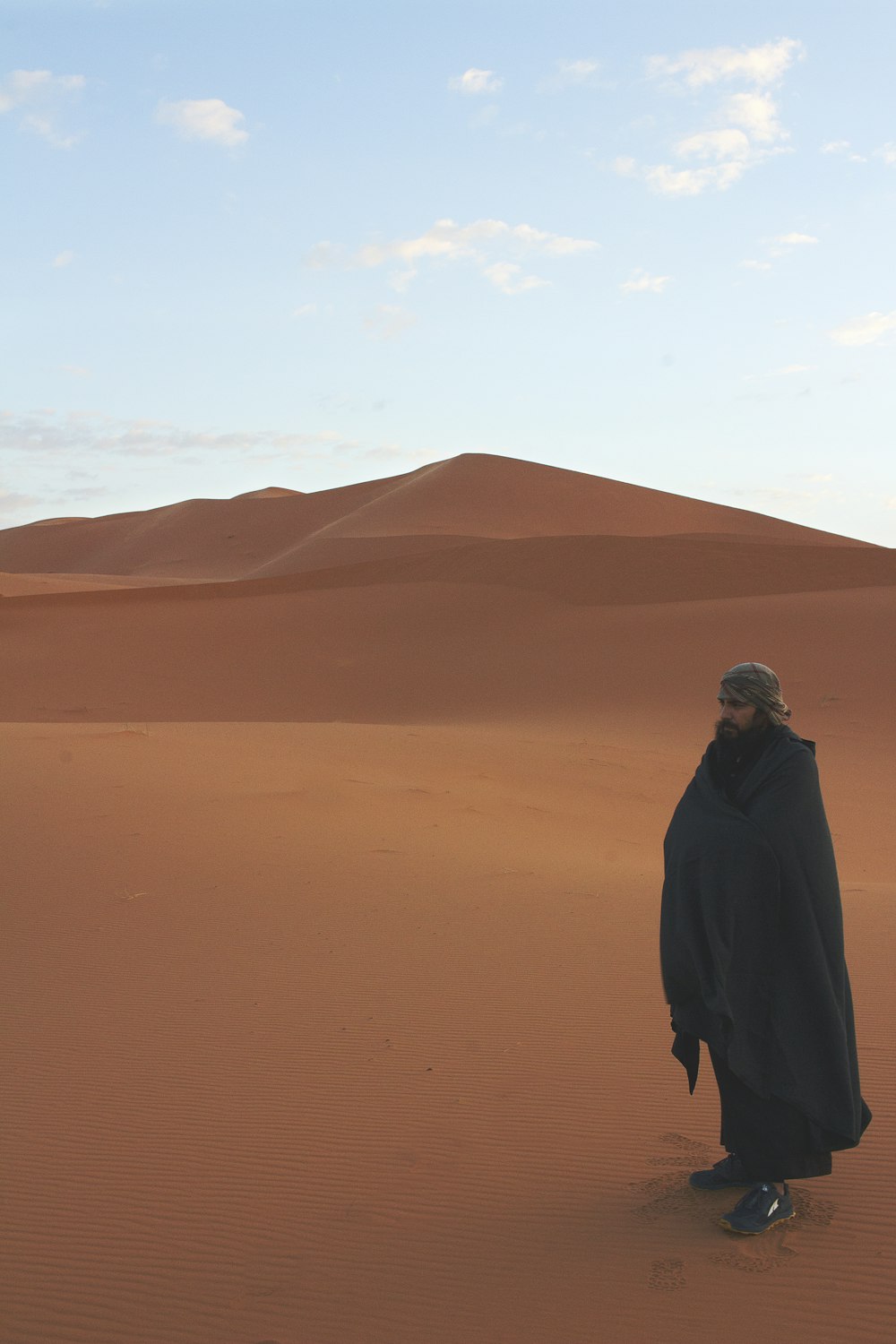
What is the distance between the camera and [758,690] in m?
3.67

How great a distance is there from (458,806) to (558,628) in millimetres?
16013

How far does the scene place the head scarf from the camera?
3.67 m

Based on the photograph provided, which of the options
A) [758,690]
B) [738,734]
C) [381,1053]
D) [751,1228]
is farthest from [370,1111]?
[758,690]

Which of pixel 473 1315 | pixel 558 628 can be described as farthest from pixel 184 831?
pixel 558 628

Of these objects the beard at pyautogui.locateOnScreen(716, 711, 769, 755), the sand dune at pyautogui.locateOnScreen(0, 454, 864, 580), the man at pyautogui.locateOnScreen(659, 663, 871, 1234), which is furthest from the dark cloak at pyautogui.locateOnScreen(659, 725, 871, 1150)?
the sand dune at pyautogui.locateOnScreen(0, 454, 864, 580)

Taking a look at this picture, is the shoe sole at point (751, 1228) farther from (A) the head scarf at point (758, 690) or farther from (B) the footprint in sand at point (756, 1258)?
(A) the head scarf at point (758, 690)

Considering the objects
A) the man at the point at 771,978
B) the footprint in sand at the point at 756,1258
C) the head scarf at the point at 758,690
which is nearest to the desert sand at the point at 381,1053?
the footprint in sand at the point at 756,1258

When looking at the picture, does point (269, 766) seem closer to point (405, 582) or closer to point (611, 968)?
point (611, 968)

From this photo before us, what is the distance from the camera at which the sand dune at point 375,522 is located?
60906 mm

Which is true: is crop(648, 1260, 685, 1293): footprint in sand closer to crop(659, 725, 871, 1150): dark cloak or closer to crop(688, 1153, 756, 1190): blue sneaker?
crop(688, 1153, 756, 1190): blue sneaker

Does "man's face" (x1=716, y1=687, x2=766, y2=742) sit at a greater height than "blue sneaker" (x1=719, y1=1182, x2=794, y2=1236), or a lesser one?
greater

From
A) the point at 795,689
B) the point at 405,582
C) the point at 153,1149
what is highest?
the point at 405,582

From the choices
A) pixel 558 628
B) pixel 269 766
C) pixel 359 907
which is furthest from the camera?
pixel 558 628

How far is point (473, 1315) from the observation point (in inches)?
129
